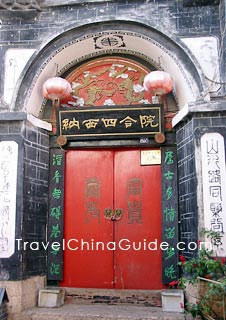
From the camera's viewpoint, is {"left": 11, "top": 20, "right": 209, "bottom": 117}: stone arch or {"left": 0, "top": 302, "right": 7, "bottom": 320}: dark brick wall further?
{"left": 11, "top": 20, "right": 209, "bottom": 117}: stone arch

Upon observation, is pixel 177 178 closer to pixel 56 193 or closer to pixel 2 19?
pixel 56 193

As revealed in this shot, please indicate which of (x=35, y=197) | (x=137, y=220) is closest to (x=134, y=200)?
(x=137, y=220)

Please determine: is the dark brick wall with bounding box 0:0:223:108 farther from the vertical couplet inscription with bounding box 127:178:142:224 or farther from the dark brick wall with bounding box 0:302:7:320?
the dark brick wall with bounding box 0:302:7:320

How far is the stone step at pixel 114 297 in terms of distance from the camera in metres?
5.75

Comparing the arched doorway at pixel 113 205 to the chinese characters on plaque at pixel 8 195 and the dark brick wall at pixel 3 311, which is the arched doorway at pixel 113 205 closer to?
the chinese characters on plaque at pixel 8 195

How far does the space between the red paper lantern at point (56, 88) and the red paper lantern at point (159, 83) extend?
122 centimetres

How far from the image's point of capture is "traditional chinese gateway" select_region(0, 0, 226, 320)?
565cm

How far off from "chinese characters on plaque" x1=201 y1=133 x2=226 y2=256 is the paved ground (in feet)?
3.86

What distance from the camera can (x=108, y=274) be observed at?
599 cm

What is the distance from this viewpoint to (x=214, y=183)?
5.26 metres

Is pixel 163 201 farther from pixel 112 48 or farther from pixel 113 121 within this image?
pixel 112 48

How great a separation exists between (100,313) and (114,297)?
611mm

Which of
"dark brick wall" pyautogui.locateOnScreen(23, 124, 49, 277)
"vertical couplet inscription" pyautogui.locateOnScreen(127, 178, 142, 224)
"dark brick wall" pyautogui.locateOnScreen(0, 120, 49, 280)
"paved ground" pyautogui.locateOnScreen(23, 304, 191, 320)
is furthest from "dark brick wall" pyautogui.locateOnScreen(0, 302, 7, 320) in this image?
"vertical couplet inscription" pyautogui.locateOnScreen(127, 178, 142, 224)

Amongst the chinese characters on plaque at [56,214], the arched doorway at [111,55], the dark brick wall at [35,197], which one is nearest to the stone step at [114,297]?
the arched doorway at [111,55]
